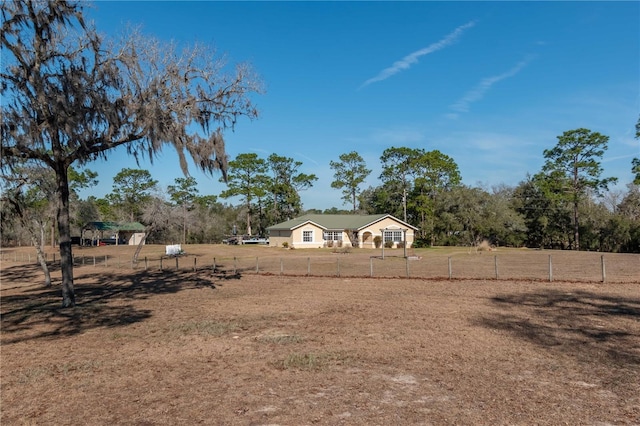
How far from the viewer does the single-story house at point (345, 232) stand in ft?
157

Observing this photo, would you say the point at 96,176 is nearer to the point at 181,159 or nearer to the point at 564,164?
the point at 181,159

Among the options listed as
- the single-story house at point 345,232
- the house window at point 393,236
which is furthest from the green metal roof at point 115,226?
the house window at point 393,236

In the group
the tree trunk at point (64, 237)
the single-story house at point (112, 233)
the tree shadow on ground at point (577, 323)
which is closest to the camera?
the tree shadow on ground at point (577, 323)

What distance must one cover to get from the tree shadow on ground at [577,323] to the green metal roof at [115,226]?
60.9 metres

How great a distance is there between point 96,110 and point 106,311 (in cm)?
590

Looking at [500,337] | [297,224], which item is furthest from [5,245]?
[500,337]

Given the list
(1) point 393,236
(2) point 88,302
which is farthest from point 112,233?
(2) point 88,302

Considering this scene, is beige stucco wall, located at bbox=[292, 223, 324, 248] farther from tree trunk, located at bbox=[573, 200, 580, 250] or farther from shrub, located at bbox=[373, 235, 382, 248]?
tree trunk, located at bbox=[573, 200, 580, 250]

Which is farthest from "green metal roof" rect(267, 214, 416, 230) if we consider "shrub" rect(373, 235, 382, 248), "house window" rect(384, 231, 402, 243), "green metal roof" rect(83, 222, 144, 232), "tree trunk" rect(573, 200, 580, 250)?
"green metal roof" rect(83, 222, 144, 232)

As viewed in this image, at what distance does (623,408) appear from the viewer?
16.6 ft

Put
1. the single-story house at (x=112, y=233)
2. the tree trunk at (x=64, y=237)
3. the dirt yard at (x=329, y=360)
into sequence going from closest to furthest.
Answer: the dirt yard at (x=329, y=360) < the tree trunk at (x=64, y=237) < the single-story house at (x=112, y=233)

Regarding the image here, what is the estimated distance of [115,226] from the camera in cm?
6325

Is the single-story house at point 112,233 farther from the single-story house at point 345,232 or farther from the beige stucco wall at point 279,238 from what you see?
the single-story house at point 345,232

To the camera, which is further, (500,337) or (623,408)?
(500,337)
